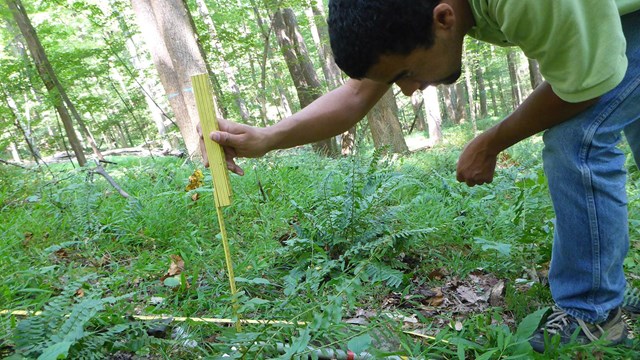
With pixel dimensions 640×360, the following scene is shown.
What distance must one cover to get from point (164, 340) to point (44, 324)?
1.22 feet

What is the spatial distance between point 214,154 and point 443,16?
0.92 m

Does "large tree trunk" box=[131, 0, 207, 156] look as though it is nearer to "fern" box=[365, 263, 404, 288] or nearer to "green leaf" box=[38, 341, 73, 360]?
"fern" box=[365, 263, 404, 288]

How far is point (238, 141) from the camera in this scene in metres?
1.69

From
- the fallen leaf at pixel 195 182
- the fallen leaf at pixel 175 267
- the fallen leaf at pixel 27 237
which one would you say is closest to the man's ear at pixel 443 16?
the fallen leaf at pixel 175 267

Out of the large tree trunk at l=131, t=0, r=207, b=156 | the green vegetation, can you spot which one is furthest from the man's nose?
the large tree trunk at l=131, t=0, r=207, b=156

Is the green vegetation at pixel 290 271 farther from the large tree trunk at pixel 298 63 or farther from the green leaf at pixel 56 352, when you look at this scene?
the large tree trunk at pixel 298 63

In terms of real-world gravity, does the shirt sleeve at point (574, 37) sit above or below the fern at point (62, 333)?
above

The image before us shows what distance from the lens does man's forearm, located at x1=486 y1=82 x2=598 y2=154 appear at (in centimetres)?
129

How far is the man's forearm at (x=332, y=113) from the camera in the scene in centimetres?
190

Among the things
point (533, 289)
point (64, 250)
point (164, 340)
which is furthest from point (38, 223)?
point (533, 289)

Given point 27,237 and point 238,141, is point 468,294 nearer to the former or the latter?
point 238,141

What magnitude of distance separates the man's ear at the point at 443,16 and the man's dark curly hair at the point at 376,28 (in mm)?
13

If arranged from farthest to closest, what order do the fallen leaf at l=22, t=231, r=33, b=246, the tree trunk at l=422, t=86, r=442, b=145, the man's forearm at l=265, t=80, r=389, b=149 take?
1. the tree trunk at l=422, t=86, r=442, b=145
2. the fallen leaf at l=22, t=231, r=33, b=246
3. the man's forearm at l=265, t=80, r=389, b=149

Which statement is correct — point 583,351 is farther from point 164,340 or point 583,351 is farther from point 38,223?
point 38,223
